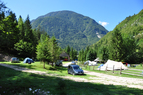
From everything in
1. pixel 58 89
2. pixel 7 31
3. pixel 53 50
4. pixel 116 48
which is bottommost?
pixel 58 89

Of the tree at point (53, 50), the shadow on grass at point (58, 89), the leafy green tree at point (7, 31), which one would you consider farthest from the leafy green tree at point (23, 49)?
the shadow on grass at point (58, 89)

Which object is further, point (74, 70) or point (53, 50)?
point (53, 50)

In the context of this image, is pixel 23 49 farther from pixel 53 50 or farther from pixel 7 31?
pixel 7 31

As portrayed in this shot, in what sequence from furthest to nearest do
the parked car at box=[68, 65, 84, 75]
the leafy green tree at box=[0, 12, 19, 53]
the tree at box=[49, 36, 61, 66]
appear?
the tree at box=[49, 36, 61, 66], the parked car at box=[68, 65, 84, 75], the leafy green tree at box=[0, 12, 19, 53]

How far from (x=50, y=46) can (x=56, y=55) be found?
9.51 ft

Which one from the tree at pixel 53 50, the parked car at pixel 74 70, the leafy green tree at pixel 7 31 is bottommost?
the parked car at pixel 74 70

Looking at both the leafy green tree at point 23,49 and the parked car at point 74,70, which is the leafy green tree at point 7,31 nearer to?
the leafy green tree at point 23,49

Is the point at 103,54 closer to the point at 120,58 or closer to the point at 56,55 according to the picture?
the point at 120,58


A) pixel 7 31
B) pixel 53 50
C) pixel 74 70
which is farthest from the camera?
pixel 53 50

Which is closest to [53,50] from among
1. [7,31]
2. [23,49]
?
[7,31]

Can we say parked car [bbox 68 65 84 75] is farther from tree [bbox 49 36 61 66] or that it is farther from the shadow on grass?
tree [bbox 49 36 61 66]

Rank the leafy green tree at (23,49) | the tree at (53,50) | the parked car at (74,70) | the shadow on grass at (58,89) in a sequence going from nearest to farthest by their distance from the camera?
the shadow on grass at (58,89), the parked car at (74,70), the tree at (53,50), the leafy green tree at (23,49)

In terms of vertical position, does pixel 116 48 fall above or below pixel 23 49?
above

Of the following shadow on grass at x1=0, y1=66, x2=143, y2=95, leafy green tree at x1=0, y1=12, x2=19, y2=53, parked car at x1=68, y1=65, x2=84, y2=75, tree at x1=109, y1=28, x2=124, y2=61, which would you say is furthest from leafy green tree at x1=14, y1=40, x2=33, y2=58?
shadow on grass at x1=0, y1=66, x2=143, y2=95
